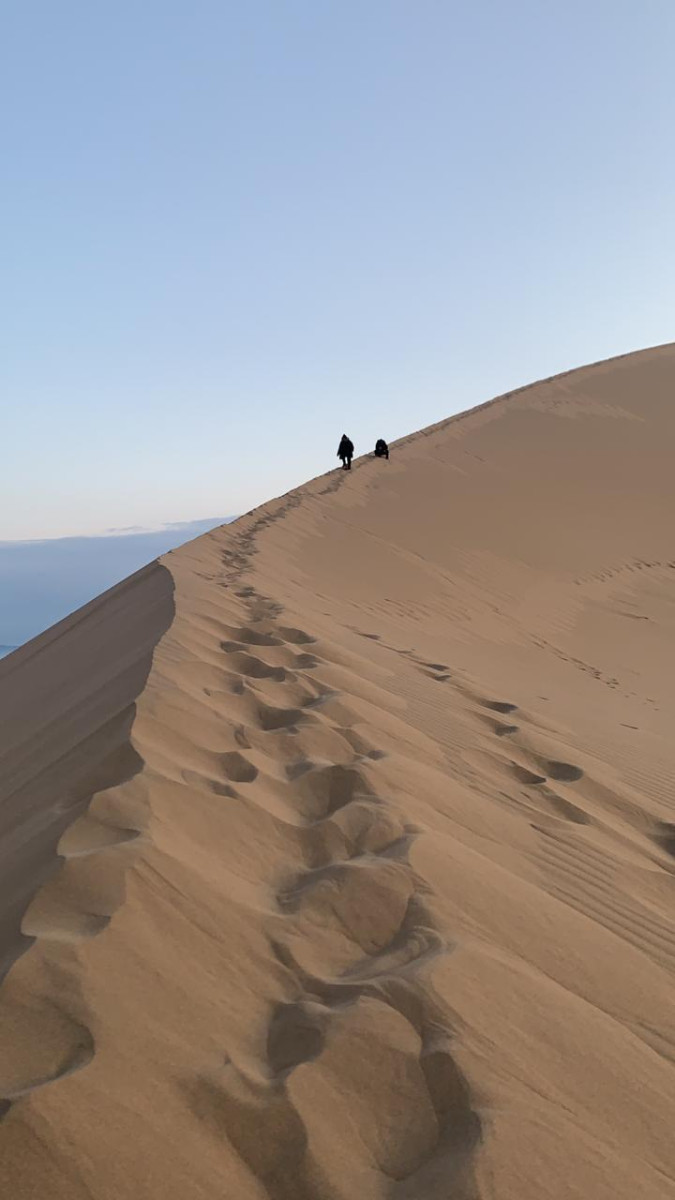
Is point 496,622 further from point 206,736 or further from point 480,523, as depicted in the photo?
point 206,736

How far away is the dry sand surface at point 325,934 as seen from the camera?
5.40ft

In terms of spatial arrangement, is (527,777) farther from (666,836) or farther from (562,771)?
(666,836)

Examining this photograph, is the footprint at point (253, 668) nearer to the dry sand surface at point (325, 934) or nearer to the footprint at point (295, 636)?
the dry sand surface at point (325, 934)

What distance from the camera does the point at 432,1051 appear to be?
1.90 meters

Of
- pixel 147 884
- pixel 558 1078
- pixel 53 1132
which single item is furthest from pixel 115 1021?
pixel 558 1078

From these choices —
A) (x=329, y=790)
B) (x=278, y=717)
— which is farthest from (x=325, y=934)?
(x=278, y=717)

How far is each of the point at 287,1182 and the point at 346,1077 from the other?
0.26 metres

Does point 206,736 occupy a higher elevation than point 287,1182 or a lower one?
higher

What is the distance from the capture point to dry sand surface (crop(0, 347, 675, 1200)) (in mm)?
1646

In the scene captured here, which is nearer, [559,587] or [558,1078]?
[558,1078]

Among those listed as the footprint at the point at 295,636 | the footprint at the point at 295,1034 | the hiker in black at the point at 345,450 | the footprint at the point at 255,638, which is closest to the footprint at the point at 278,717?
the footprint at the point at 255,638

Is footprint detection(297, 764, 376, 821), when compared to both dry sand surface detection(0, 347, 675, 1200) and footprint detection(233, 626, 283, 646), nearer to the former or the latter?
dry sand surface detection(0, 347, 675, 1200)

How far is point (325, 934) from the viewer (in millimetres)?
2342

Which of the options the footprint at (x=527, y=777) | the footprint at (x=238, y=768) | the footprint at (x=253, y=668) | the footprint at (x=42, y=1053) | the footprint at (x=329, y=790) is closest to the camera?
the footprint at (x=42, y=1053)
